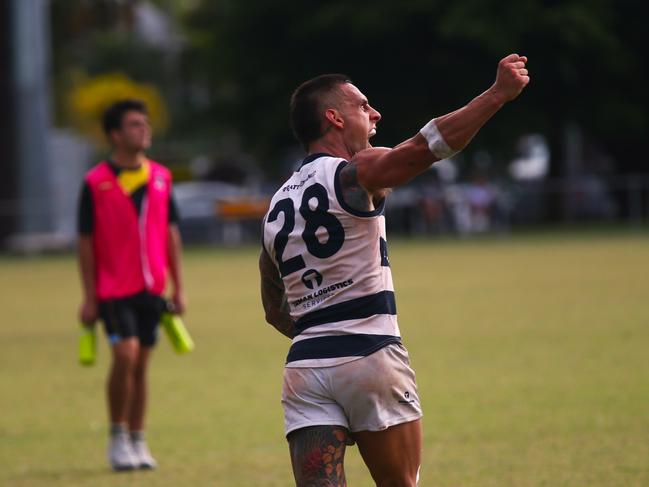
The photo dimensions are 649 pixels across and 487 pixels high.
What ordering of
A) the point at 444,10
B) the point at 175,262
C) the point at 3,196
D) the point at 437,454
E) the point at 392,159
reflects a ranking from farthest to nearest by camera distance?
the point at 444,10 < the point at 3,196 < the point at 175,262 < the point at 437,454 < the point at 392,159

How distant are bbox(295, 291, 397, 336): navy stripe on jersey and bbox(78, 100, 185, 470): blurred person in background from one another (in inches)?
150

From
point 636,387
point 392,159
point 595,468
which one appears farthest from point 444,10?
point 392,159

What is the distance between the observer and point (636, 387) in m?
11.1

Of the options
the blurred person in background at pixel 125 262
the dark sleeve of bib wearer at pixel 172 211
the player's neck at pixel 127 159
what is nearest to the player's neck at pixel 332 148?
the blurred person in background at pixel 125 262

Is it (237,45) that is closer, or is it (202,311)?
(202,311)

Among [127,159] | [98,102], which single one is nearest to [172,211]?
[127,159]

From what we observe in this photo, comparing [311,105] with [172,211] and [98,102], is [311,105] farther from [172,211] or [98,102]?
[98,102]

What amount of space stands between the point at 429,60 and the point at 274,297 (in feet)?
136

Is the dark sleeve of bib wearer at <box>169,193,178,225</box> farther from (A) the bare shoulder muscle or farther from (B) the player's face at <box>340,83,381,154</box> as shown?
(A) the bare shoulder muscle

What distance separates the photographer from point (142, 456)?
872 centimetres

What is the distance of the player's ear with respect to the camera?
16.8ft

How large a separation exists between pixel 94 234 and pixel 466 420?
10.2ft

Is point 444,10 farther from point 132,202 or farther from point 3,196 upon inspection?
point 132,202

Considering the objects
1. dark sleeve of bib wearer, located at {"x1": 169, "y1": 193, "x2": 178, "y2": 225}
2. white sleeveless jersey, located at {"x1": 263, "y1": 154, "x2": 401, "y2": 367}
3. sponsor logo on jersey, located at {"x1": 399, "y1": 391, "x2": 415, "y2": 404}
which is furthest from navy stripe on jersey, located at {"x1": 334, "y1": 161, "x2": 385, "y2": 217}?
dark sleeve of bib wearer, located at {"x1": 169, "y1": 193, "x2": 178, "y2": 225}
